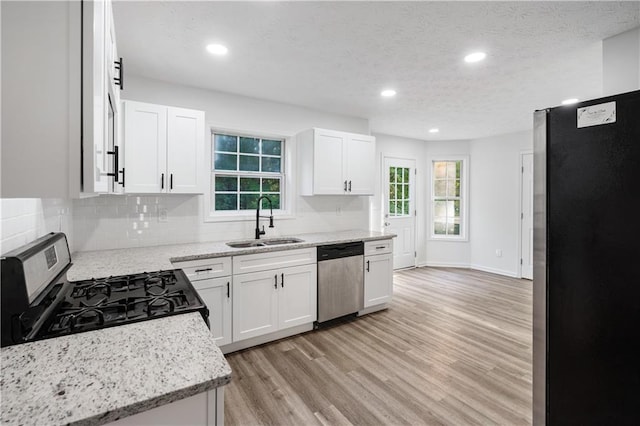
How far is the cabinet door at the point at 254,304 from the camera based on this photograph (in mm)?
2791

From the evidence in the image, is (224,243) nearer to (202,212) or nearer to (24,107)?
(202,212)

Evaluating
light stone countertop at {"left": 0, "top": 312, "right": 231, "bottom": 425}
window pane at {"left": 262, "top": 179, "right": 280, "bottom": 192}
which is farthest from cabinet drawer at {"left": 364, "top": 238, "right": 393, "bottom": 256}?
light stone countertop at {"left": 0, "top": 312, "right": 231, "bottom": 425}

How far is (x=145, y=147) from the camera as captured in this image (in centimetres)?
267

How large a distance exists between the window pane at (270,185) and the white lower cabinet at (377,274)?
1.29 metres

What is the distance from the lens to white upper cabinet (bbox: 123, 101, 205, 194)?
2609mm

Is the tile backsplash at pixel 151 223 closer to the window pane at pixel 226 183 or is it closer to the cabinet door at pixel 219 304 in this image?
the window pane at pixel 226 183

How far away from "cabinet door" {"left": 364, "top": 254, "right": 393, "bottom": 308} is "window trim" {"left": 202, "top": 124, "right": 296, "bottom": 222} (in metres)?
1.12

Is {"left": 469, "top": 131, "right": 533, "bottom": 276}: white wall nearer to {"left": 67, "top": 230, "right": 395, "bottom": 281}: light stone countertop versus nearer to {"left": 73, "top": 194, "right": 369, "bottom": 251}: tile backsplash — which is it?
{"left": 67, "top": 230, "right": 395, "bottom": 281}: light stone countertop

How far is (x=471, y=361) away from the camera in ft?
8.77

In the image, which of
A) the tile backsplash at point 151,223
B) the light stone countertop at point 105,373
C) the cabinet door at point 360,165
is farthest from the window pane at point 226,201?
the light stone countertop at point 105,373

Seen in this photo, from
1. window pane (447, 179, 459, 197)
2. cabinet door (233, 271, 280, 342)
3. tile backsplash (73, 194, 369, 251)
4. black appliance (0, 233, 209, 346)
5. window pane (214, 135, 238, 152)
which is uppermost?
window pane (214, 135, 238, 152)

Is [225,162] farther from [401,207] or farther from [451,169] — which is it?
[451,169]

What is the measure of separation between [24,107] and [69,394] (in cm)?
70

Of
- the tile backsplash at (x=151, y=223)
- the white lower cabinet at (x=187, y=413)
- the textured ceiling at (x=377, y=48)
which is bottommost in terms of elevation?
the white lower cabinet at (x=187, y=413)
